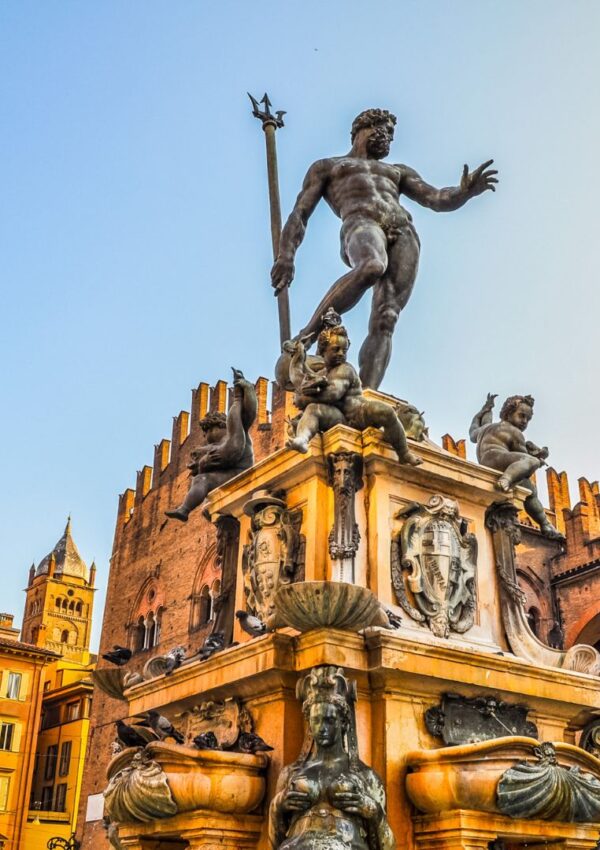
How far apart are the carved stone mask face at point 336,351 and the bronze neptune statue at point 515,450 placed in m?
1.34

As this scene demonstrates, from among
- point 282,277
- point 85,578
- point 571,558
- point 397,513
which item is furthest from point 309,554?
point 85,578

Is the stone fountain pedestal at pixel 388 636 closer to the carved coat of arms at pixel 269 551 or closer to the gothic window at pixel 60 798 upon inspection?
the carved coat of arms at pixel 269 551

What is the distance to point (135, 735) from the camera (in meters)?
5.23

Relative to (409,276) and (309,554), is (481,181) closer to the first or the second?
(409,276)

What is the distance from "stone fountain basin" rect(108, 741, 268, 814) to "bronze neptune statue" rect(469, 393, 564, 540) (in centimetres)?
271

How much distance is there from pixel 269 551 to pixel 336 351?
1.33m

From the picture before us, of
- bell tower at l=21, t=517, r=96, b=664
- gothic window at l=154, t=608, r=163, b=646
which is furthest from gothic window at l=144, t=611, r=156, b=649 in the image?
bell tower at l=21, t=517, r=96, b=664

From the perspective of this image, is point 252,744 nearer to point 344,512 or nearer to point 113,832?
point 113,832

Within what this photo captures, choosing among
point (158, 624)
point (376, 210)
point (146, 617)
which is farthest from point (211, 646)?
point (146, 617)

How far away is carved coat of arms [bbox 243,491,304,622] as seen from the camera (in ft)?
18.6

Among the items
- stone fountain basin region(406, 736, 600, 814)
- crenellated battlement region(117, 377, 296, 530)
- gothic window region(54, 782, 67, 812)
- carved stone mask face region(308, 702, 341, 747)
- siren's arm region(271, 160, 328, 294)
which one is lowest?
stone fountain basin region(406, 736, 600, 814)

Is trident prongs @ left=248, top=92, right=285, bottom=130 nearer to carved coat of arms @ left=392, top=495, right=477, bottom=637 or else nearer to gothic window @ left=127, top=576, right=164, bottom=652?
carved coat of arms @ left=392, top=495, right=477, bottom=637

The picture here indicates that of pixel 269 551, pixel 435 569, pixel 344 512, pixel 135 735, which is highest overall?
pixel 344 512

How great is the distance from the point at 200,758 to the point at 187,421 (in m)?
31.9
